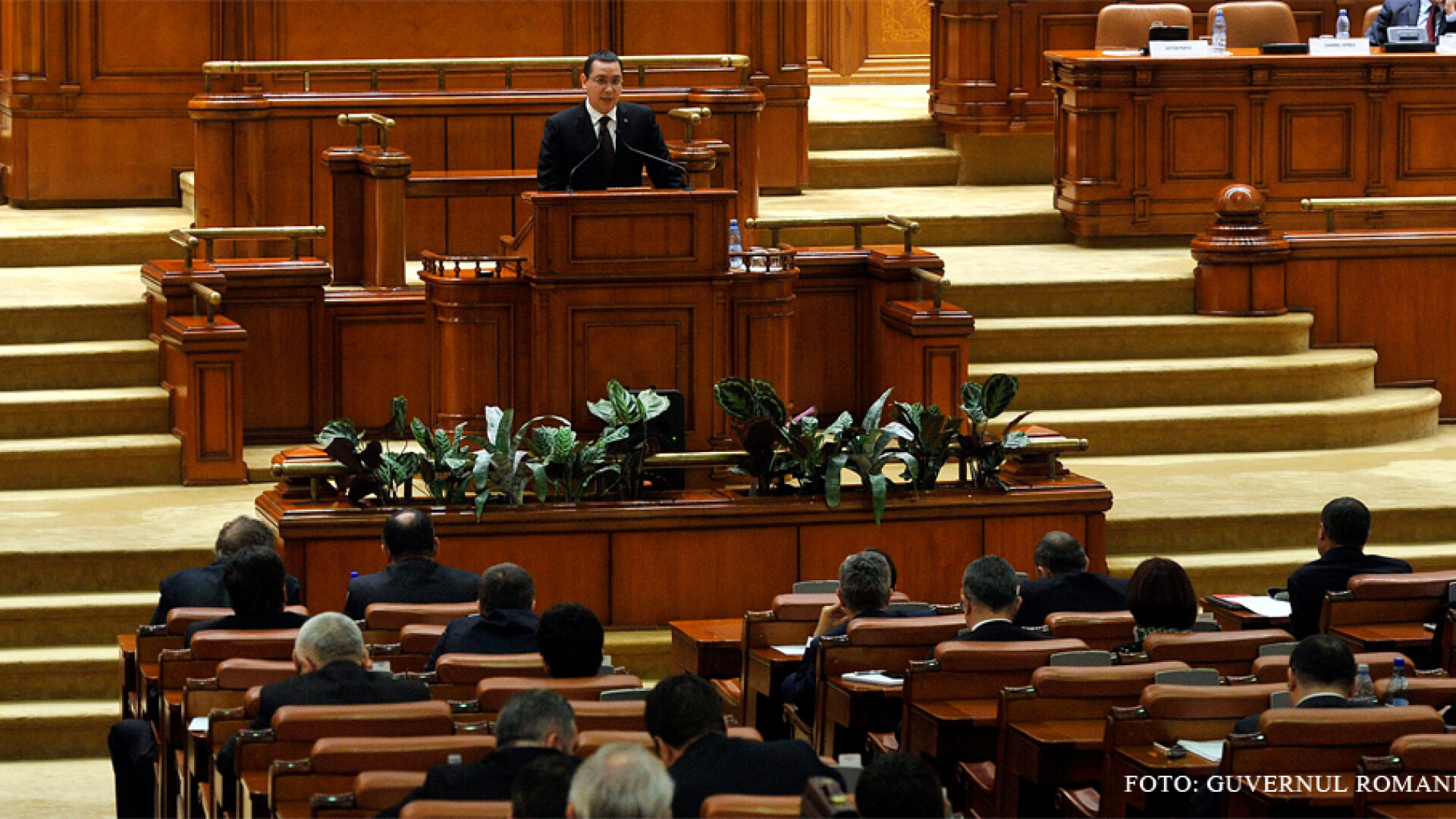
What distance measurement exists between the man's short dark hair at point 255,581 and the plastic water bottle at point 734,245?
3.19 metres

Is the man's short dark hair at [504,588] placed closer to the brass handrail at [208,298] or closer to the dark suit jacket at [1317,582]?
the dark suit jacket at [1317,582]

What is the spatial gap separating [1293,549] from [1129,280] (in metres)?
2.28

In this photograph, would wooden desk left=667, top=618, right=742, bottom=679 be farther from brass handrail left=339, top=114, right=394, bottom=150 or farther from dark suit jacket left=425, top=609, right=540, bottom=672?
brass handrail left=339, top=114, right=394, bottom=150

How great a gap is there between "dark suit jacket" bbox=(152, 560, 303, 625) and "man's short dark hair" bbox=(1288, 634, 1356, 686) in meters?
2.97

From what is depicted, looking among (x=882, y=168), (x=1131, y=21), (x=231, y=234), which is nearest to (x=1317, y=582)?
(x=231, y=234)

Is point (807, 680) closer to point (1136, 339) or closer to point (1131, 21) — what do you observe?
point (1136, 339)

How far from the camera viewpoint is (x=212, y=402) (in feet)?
29.2

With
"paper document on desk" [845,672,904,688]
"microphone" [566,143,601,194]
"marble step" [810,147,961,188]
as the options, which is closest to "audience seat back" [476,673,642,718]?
"paper document on desk" [845,672,904,688]

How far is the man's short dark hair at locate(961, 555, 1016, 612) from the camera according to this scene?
5.66 meters

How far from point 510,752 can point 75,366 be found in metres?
5.74

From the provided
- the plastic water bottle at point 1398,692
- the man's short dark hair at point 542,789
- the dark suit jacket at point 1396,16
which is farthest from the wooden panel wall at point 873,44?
the man's short dark hair at point 542,789

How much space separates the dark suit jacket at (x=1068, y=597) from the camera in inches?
253

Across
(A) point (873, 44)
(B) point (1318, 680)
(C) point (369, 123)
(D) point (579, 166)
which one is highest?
(A) point (873, 44)

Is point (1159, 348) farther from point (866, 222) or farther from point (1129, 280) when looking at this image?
point (866, 222)
